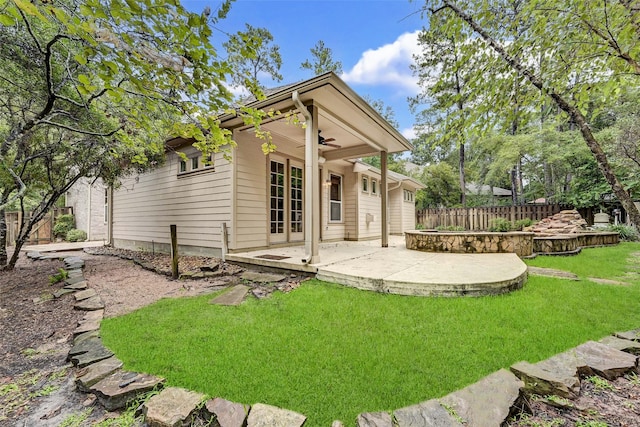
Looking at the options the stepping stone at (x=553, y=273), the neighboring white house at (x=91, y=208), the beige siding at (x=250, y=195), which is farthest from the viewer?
the neighboring white house at (x=91, y=208)

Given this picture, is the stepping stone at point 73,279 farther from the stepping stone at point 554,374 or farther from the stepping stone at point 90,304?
the stepping stone at point 554,374

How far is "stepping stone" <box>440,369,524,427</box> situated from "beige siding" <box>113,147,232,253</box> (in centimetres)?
516

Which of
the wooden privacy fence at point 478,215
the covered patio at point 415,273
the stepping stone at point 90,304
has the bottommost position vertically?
the stepping stone at point 90,304

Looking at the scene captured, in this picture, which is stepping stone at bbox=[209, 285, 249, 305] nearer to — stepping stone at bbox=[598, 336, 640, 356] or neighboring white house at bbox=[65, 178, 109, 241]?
stepping stone at bbox=[598, 336, 640, 356]

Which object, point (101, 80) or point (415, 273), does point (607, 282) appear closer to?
point (415, 273)

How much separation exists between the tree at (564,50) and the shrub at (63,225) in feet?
49.7

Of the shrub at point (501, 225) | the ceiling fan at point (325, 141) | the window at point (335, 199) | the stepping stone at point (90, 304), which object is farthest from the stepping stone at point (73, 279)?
the shrub at point (501, 225)

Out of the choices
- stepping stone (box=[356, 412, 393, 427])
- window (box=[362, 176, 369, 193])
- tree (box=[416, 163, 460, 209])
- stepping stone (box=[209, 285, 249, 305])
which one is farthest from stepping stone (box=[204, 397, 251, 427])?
tree (box=[416, 163, 460, 209])

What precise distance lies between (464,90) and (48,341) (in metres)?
4.81

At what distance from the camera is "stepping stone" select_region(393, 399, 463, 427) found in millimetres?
1380

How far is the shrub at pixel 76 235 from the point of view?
10.9 meters

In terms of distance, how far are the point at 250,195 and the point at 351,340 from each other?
4.44m

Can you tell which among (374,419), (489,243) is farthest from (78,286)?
(489,243)

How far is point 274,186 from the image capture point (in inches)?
268
